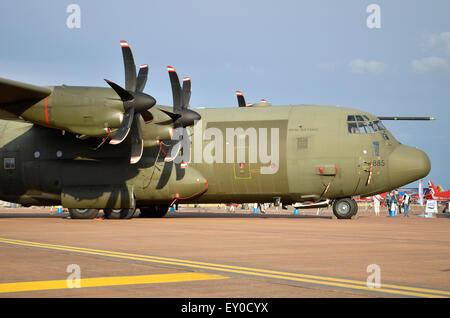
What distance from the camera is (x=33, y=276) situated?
823cm

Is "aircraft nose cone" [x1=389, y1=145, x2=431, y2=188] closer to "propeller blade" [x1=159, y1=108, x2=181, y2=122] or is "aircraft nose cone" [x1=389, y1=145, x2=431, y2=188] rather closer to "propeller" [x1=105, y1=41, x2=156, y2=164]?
"propeller blade" [x1=159, y1=108, x2=181, y2=122]

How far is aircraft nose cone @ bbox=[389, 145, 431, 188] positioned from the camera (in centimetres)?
2612

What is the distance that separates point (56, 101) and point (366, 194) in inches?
594

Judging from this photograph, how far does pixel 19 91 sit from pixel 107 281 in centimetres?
1739

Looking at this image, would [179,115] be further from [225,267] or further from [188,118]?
[225,267]

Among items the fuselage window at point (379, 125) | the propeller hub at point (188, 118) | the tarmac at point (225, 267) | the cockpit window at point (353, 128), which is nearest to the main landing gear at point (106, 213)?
the propeller hub at point (188, 118)

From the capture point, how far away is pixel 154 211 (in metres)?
32.3

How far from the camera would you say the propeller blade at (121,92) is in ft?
77.9

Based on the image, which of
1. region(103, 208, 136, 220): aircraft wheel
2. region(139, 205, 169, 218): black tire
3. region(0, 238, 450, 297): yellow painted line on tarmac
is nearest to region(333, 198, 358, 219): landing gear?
region(139, 205, 169, 218): black tire

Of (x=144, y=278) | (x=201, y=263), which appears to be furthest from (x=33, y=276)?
(x=201, y=263)

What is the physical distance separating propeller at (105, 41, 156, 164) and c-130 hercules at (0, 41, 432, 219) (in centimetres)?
5

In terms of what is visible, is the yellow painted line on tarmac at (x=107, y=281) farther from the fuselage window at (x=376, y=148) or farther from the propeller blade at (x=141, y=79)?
the fuselage window at (x=376, y=148)

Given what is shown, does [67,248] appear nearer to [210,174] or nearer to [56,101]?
[56,101]

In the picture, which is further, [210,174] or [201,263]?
[210,174]
